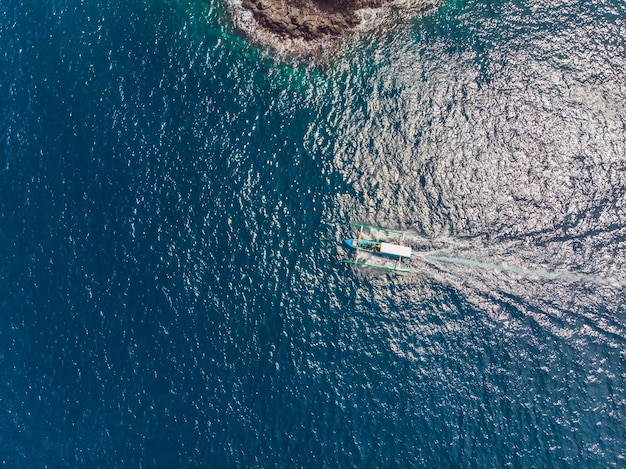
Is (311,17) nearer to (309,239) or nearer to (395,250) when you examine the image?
(309,239)

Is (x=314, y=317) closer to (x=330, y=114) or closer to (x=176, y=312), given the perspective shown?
(x=176, y=312)

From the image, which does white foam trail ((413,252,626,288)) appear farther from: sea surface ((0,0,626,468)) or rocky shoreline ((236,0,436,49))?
rocky shoreline ((236,0,436,49))

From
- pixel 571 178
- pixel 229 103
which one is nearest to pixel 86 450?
pixel 229 103

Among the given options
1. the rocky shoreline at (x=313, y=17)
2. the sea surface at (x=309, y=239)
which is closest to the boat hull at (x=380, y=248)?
the sea surface at (x=309, y=239)

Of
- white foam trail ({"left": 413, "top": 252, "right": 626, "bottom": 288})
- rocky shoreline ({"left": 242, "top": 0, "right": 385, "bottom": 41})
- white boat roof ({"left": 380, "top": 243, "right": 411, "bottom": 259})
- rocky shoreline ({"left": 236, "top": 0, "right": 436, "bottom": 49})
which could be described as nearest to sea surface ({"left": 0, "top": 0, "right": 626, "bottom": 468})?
white foam trail ({"left": 413, "top": 252, "right": 626, "bottom": 288})

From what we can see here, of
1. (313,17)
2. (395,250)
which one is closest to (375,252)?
(395,250)

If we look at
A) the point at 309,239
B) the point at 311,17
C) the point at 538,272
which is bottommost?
the point at 309,239

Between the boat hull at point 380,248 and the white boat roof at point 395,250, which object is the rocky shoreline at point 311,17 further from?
the white boat roof at point 395,250
